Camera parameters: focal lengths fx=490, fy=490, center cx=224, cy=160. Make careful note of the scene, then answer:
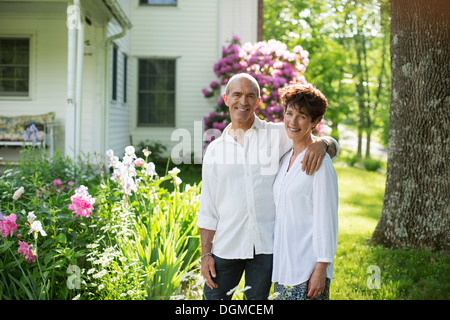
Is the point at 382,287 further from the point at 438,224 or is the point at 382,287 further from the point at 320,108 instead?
the point at 320,108

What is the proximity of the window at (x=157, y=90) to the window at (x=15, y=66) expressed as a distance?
150 inches

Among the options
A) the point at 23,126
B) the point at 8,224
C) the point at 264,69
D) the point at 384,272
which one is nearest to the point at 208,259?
the point at 8,224

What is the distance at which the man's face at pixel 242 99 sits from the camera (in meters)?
2.55

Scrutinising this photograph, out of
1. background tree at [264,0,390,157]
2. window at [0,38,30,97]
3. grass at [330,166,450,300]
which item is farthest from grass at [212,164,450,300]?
background tree at [264,0,390,157]

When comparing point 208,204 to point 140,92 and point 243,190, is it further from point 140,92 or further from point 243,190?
point 140,92

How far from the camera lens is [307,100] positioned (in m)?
2.32

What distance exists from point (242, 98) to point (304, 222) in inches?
28.5

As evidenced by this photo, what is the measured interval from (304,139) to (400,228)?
333 centimetres

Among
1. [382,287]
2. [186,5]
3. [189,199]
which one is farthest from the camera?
[186,5]

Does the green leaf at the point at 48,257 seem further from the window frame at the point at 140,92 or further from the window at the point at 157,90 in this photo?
the window at the point at 157,90

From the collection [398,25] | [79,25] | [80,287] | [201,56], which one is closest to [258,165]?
[80,287]

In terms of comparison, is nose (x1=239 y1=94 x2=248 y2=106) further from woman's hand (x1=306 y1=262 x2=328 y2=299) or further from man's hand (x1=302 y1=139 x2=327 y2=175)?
woman's hand (x1=306 y1=262 x2=328 y2=299)

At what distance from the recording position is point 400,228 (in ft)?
17.3

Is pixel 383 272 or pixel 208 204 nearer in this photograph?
pixel 208 204
